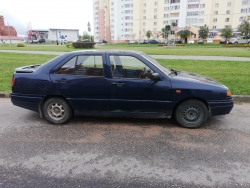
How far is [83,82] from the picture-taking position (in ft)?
13.1

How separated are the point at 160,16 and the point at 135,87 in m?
82.3

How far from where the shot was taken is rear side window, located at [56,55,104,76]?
13.2 ft

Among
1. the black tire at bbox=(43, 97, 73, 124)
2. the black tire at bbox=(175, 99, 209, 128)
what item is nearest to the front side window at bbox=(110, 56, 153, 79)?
the black tire at bbox=(175, 99, 209, 128)

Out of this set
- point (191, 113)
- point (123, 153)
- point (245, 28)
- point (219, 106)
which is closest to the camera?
point (123, 153)

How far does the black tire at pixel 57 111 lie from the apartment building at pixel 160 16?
171 ft

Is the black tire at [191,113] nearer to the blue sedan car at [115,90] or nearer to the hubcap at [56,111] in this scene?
the blue sedan car at [115,90]

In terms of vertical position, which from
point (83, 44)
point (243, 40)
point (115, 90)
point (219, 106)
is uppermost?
point (243, 40)

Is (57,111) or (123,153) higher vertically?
(57,111)

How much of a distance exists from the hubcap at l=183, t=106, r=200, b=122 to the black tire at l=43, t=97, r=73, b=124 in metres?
2.47

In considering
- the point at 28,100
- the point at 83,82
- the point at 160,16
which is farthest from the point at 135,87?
the point at 160,16

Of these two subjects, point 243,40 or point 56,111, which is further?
point 243,40

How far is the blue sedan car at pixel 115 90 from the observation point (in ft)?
12.7

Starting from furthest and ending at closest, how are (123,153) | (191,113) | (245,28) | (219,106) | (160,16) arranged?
(160,16) < (245,28) < (191,113) < (219,106) < (123,153)

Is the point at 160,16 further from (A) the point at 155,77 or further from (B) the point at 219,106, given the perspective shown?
(A) the point at 155,77
